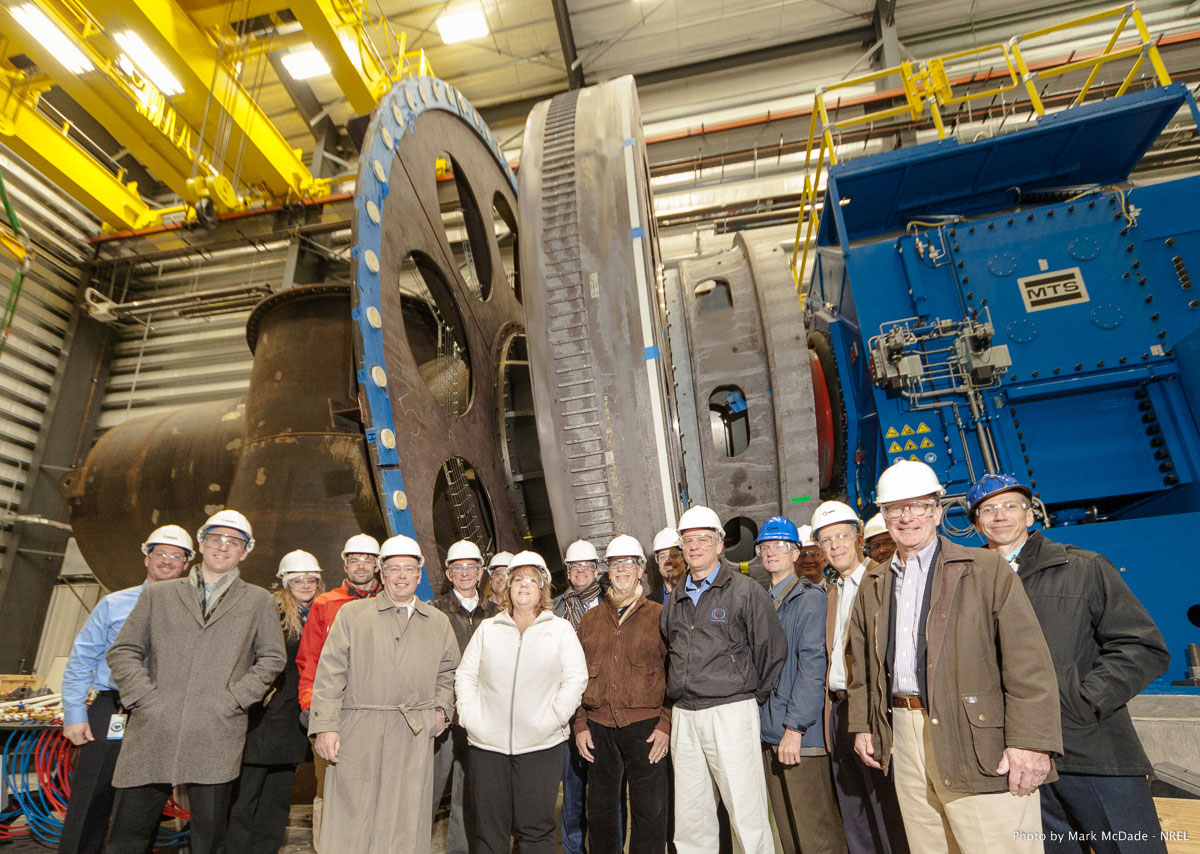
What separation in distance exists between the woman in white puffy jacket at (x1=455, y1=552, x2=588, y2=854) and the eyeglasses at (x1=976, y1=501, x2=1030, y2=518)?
1.87 m

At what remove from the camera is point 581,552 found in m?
3.67

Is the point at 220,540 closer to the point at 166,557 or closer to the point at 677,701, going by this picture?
the point at 166,557

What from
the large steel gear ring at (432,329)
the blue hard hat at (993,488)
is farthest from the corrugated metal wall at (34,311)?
the blue hard hat at (993,488)

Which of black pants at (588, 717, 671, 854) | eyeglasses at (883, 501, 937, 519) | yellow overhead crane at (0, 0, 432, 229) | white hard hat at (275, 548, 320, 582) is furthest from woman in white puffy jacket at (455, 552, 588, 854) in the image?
yellow overhead crane at (0, 0, 432, 229)

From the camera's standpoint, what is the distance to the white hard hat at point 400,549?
3125mm

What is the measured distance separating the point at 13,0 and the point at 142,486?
7136 millimetres

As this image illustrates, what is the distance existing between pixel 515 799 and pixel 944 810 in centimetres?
173

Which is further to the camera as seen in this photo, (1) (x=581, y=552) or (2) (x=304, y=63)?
(2) (x=304, y=63)

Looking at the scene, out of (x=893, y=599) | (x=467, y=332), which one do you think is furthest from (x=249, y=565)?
(x=893, y=599)

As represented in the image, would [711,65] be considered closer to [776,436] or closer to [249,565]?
[776,436]

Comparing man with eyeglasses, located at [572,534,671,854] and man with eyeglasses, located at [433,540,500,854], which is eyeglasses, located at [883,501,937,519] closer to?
man with eyeglasses, located at [572,534,671,854]

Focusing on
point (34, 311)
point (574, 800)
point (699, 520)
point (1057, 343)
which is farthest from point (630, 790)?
point (34, 311)

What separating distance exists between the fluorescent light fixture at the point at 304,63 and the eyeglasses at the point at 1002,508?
13.1m

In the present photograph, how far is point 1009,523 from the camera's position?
8.33ft
